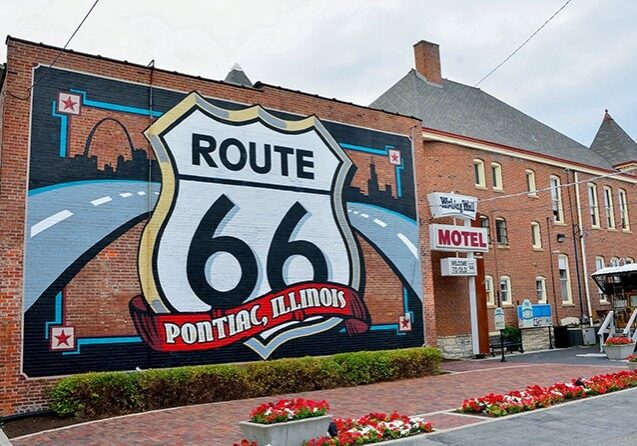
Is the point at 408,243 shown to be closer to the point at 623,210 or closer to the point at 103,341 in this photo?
the point at 103,341

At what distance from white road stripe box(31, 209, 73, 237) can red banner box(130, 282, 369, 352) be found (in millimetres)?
2344

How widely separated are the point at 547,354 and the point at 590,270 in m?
8.14

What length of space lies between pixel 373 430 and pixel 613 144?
32602 mm

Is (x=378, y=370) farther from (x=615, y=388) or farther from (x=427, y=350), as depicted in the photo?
(x=615, y=388)

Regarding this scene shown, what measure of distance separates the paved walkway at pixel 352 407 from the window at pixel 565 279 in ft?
34.2

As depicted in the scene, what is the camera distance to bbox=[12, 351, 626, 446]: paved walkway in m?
10.1

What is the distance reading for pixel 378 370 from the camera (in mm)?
16656

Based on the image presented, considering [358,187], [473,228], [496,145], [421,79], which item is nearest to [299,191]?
[358,187]

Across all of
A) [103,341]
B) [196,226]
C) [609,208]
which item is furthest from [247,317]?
[609,208]

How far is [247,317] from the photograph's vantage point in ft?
51.3

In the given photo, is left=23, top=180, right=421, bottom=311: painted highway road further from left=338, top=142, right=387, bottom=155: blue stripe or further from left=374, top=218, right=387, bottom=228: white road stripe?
left=374, top=218, right=387, bottom=228: white road stripe

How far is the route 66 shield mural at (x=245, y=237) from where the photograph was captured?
14.6m

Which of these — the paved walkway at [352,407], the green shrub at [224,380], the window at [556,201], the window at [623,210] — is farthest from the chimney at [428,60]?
the green shrub at [224,380]

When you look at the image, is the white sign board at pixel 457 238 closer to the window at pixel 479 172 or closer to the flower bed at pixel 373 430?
the window at pixel 479 172
